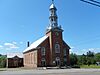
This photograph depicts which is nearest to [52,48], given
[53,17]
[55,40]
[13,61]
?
[55,40]

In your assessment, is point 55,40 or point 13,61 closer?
point 55,40

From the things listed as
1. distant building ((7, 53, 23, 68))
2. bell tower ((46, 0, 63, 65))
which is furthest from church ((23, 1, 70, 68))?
distant building ((7, 53, 23, 68))

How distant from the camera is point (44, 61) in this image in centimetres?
6594

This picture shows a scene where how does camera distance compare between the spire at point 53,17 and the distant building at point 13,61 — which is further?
the distant building at point 13,61

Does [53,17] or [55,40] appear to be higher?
[53,17]

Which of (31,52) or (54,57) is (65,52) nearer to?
(54,57)

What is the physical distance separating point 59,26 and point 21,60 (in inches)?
999

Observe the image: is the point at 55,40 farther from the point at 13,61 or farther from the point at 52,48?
the point at 13,61

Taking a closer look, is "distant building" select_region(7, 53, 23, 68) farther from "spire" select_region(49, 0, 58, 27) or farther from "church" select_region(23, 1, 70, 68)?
"spire" select_region(49, 0, 58, 27)

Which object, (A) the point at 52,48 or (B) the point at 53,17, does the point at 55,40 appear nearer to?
(A) the point at 52,48

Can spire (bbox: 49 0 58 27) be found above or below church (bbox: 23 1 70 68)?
above

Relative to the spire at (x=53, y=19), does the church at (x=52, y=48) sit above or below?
below

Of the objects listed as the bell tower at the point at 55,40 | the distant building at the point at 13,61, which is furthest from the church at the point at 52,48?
the distant building at the point at 13,61

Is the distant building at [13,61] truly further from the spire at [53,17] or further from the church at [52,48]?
the spire at [53,17]
